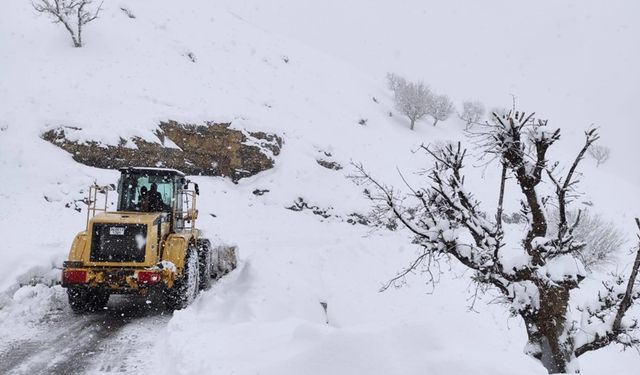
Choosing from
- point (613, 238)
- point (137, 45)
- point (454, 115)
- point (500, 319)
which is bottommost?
point (500, 319)

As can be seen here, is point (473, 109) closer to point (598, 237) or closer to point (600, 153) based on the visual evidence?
point (600, 153)

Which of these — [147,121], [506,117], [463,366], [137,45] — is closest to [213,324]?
[463,366]

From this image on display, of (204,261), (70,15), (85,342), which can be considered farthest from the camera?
(70,15)

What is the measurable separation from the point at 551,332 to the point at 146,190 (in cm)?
810

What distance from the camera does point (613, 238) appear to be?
97.9ft

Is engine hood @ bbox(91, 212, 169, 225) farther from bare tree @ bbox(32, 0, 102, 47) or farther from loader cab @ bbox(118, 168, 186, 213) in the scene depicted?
bare tree @ bbox(32, 0, 102, 47)

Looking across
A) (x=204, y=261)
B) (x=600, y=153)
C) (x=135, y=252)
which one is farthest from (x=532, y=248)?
(x=600, y=153)

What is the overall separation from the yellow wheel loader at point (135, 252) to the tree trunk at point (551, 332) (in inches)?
242

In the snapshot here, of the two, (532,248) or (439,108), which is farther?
(439,108)

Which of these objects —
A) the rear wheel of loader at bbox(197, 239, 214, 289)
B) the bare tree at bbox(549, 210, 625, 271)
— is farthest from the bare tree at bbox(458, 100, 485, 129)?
the rear wheel of loader at bbox(197, 239, 214, 289)

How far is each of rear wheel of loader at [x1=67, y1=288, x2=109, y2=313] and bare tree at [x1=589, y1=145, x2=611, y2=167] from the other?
61.3 m

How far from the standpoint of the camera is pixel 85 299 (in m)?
8.76

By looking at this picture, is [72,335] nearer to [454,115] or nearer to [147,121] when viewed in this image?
[147,121]

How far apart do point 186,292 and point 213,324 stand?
1483 millimetres
